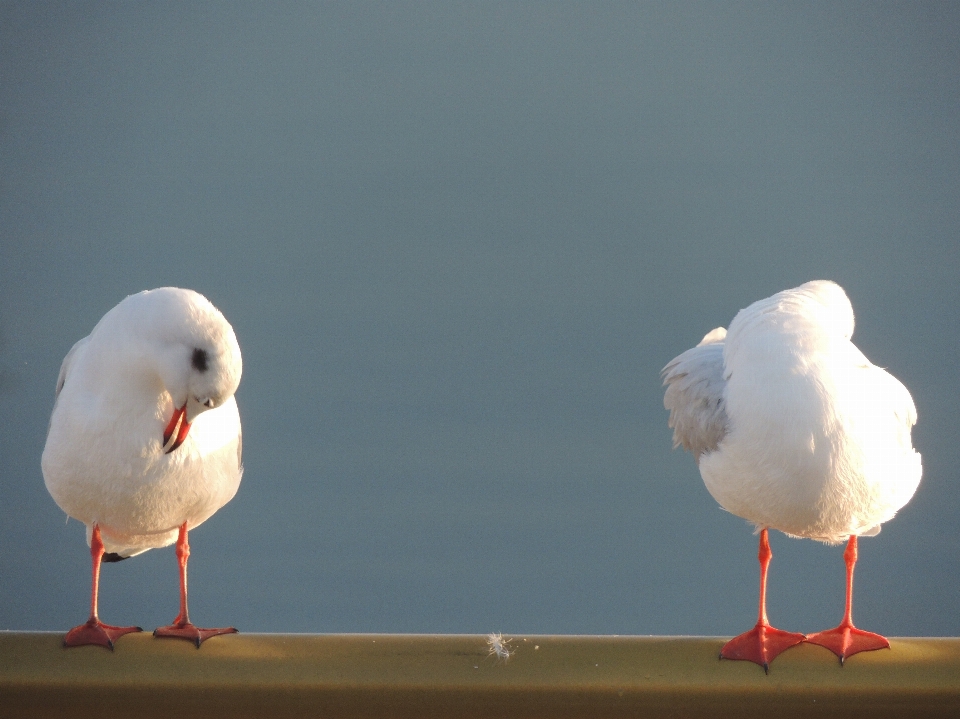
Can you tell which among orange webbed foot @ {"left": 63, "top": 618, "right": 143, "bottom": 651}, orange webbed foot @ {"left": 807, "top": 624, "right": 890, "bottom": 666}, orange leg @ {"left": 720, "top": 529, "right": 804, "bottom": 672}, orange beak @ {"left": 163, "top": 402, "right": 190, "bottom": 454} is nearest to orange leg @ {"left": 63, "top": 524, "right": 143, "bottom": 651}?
orange webbed foot @ {"left": 63, "top": 618, "right": 143, "bottom": 651}

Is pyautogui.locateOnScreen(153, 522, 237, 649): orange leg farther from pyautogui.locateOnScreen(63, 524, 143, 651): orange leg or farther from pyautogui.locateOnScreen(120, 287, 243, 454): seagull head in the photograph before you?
pyautogui.locateOnScreen(120, 287, 243, 454): seagull head

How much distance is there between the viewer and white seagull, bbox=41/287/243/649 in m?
2.13

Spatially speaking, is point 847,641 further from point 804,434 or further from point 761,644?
point 804,434

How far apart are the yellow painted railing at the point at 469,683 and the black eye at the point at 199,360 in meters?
0.45

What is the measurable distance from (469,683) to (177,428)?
2.12 ft

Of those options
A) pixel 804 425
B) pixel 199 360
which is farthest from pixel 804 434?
pixel 199 360

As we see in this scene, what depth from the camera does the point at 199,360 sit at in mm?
2119

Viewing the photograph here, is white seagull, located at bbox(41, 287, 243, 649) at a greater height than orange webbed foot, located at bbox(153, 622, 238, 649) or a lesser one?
greater

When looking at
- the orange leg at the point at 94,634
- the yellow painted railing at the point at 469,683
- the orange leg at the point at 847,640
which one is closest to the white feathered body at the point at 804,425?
the orange leg at the point at 847,640

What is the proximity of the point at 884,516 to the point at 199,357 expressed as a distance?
3.88 feet

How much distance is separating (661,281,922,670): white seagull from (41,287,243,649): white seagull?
83 cm

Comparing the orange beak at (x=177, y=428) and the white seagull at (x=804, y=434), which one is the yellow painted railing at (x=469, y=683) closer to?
the white seagull at (x=804, y=434)

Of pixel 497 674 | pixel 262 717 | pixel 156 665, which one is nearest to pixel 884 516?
pixel 497 674

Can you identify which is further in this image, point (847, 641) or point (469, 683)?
point (847, 641)
